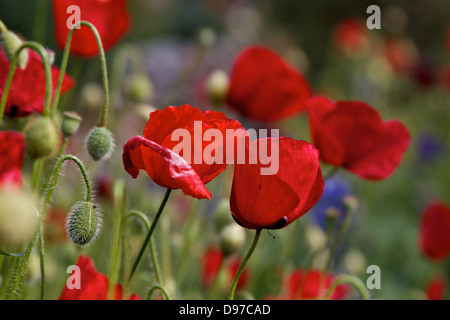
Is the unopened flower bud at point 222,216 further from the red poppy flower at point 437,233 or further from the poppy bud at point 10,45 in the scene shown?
the red poppy flower at point 437,233

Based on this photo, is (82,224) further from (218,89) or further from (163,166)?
(218,89)

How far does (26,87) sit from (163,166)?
9.0 inches

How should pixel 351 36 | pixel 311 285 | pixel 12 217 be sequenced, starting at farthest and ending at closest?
1. pixel 351 36
2. pixel 311 285
3. pixel 12 217

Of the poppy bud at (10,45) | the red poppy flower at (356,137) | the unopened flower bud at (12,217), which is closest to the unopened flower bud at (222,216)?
the red poppy flower at (356,137)

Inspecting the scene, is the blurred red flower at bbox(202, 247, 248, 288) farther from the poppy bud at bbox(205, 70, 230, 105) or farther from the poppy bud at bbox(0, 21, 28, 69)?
the poppy bud at bbox(0, 21, 28, 69)

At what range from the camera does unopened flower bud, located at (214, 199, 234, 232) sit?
901 millimetres

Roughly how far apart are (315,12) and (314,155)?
21.1 feet

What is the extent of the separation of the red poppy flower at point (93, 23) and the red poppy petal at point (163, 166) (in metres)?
0.38

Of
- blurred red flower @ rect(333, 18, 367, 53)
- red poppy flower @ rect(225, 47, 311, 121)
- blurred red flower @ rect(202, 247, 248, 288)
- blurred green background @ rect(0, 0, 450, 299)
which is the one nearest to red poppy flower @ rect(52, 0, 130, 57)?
blurred green background @ rect(0, 0, 450, 299)

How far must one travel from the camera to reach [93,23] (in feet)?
2.91

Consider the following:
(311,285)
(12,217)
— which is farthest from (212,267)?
(12,217)

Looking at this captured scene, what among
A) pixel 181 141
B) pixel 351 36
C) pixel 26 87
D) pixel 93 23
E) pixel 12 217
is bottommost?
pixel 12 217

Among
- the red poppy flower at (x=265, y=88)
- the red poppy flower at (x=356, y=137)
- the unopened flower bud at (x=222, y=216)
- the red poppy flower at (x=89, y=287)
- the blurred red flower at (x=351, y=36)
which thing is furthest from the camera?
the blurred red flower at (x=351, y=36)

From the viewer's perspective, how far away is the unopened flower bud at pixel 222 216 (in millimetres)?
901
